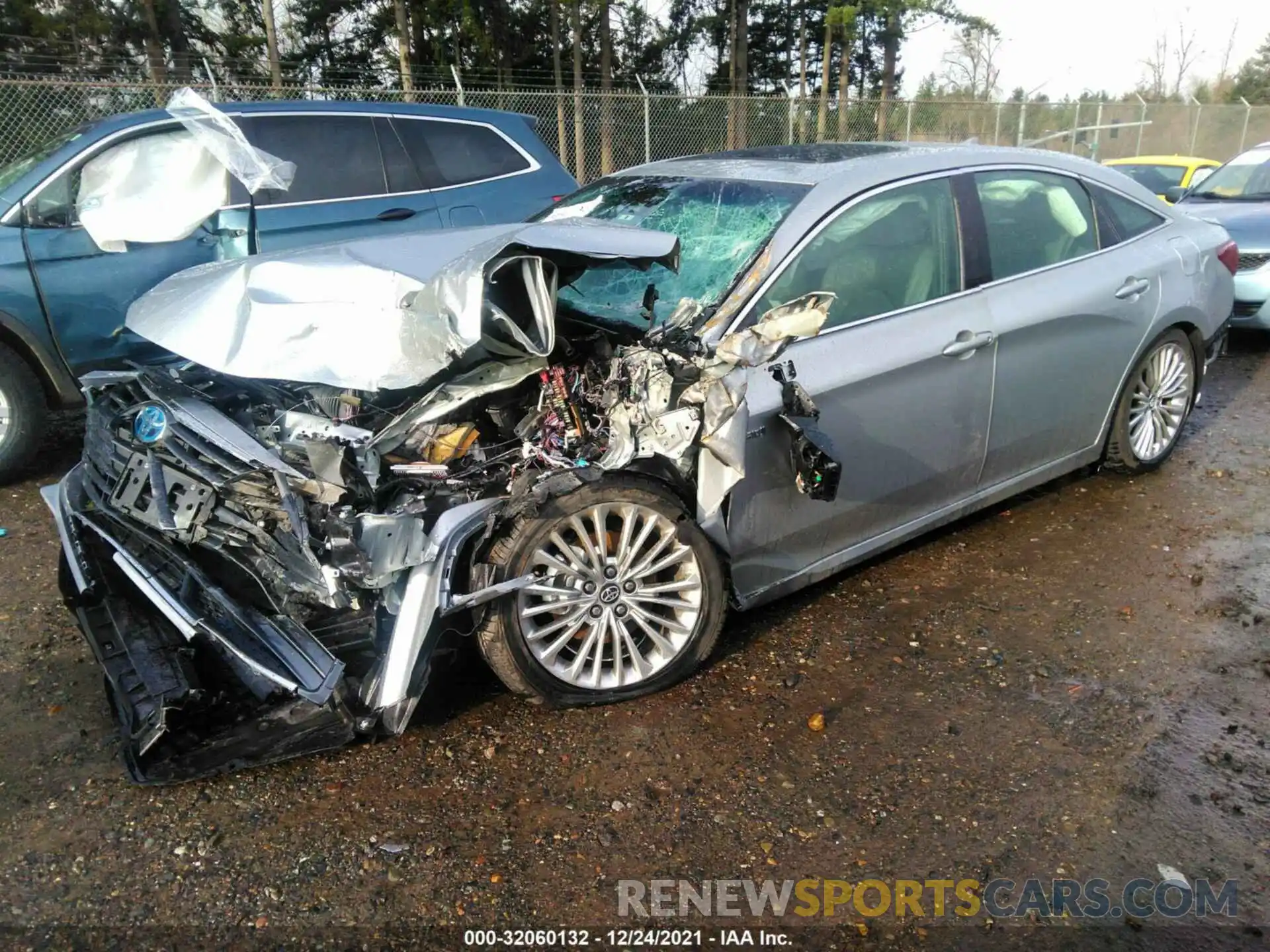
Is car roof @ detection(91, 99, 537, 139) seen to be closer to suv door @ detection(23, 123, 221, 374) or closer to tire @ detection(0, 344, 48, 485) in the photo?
suv door @ detection(23, 123, 221, 374)

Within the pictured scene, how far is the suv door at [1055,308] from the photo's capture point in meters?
3.90

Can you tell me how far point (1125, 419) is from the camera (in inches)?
183

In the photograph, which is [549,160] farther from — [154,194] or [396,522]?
[396,522]

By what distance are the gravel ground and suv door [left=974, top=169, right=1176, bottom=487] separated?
0.75 m

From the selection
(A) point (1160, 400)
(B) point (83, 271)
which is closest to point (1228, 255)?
(A) point (1160, 400)

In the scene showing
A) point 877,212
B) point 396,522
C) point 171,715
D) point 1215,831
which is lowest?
point 1215,831

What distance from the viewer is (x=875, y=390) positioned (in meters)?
3.43

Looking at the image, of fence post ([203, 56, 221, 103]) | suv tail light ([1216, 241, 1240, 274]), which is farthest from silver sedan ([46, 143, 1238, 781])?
fence post ([203, 56, 221, 103])

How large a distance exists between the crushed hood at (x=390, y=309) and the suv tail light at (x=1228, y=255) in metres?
3.48

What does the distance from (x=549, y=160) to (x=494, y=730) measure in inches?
195

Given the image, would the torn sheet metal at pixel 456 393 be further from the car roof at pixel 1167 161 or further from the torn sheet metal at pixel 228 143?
the car roof at pixel 1167 161

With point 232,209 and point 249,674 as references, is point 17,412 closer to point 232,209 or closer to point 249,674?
point 232,209

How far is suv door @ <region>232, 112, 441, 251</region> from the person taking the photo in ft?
18.8

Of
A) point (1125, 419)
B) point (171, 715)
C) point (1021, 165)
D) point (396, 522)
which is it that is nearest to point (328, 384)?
point (396, 522)
